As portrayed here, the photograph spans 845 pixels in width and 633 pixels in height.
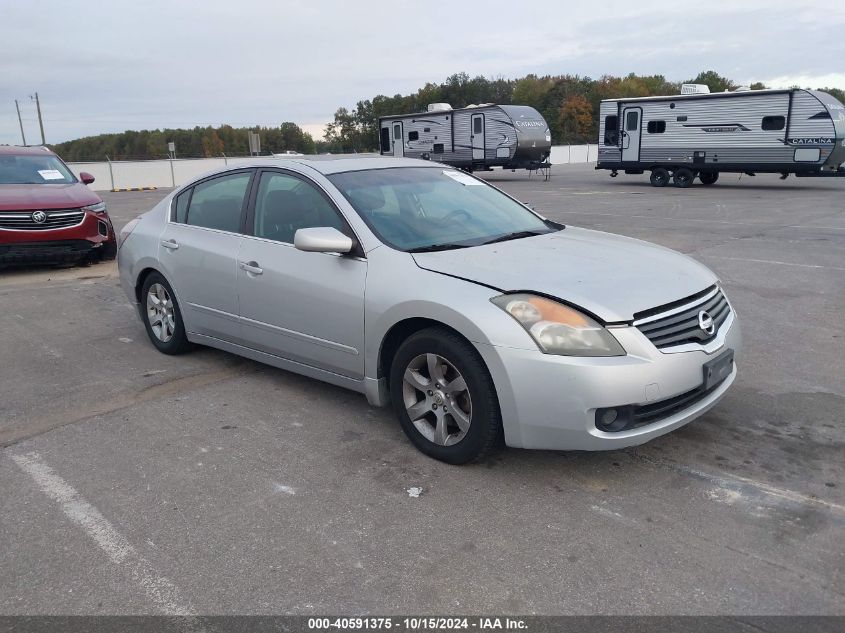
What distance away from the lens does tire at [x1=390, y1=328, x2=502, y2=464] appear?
348cm

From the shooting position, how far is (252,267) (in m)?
4.69

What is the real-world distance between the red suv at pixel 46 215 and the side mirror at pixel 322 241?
272 inches

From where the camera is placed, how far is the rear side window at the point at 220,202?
503 cm

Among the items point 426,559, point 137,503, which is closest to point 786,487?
point 426,559

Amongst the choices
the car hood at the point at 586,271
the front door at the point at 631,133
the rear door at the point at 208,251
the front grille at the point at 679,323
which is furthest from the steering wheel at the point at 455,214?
the front door at the point at 631,133

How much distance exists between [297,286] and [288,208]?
2.09ft

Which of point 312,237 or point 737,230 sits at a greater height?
point 312,237

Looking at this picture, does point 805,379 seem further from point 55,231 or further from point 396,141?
point 396,141

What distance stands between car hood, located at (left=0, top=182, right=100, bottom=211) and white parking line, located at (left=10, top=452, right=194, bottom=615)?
6.48 m

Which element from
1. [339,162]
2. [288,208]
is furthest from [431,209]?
[288,208]

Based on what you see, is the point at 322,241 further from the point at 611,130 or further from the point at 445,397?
the point at 611,130

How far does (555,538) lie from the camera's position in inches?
120

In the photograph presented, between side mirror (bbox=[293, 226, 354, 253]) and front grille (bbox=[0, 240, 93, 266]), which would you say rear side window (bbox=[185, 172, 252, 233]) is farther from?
front grille (bbox=[0, 240, 93, 266])

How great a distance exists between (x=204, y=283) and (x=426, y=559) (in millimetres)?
2970
